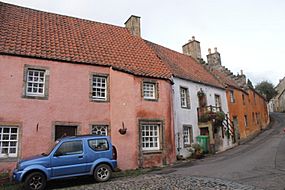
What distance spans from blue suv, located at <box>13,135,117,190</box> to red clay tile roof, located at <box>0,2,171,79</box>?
19.1 feet

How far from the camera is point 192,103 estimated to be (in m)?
21.4

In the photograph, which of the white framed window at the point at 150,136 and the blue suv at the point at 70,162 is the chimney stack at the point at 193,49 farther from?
the blue suv at the point at 70,162

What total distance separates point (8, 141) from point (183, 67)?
15.9m

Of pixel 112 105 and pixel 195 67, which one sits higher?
pixel 195 67

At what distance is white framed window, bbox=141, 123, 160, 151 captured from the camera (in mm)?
16052

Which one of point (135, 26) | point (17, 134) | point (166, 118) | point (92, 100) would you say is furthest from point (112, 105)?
point (135, 26)

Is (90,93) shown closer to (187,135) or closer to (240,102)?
(187,135)

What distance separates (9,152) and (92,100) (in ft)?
16.6

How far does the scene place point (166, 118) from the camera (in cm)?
1697

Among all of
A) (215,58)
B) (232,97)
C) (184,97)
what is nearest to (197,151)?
(184,97)

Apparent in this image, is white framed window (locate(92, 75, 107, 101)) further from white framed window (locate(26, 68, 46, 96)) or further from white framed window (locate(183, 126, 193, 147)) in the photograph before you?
white framed window (locate(183, 126, 193, 147))

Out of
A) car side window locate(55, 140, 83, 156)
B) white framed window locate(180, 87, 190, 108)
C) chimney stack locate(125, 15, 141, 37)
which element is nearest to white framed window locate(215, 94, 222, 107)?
white framed window locate(180, 87, 190, 108)

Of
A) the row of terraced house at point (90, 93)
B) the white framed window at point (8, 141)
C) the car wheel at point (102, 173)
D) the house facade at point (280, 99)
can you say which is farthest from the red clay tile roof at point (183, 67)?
the house facade at point (280, 99)

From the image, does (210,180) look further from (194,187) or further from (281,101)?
(281,101)
